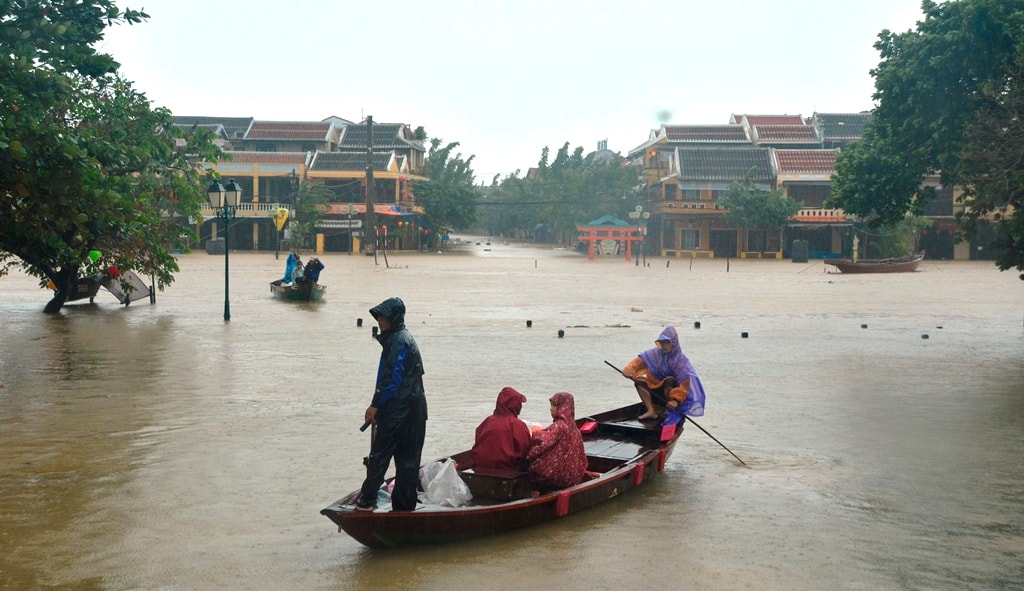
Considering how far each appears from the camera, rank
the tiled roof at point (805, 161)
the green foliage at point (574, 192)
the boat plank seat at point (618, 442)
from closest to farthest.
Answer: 1. the boat plank seat at point (618, 442)
2. the tiled roof at point (805, 161)
3. the green foliage at point (574, 192)

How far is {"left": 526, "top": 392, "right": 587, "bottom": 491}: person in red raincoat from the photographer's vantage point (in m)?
8.37

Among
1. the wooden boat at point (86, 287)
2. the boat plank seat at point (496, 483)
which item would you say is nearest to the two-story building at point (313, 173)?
the wooden boat at point (86, 287)

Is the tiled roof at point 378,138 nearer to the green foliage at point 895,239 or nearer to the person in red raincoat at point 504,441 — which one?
the green foliage at point 895,239

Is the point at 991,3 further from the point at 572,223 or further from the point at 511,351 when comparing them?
the point at 572,223

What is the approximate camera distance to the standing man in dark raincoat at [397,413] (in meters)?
7.55

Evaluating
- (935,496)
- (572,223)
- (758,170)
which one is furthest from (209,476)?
(572,223)

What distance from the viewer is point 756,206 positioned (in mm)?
62844

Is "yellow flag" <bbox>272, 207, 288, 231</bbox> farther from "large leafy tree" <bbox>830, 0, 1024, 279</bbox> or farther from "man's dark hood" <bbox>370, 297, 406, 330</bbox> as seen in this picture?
"man's dark hood" <bbox>370, 297, 406, 330</bbox>

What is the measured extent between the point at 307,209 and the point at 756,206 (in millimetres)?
27100

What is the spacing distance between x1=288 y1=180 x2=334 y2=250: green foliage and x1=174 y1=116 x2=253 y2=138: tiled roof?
988 centimetres

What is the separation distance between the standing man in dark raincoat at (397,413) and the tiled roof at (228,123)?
6890 centimetres

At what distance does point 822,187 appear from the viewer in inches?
2564

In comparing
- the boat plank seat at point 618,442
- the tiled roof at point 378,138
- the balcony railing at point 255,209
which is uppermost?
the tiled roof at point 378,138

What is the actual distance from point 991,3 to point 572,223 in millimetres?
65749
